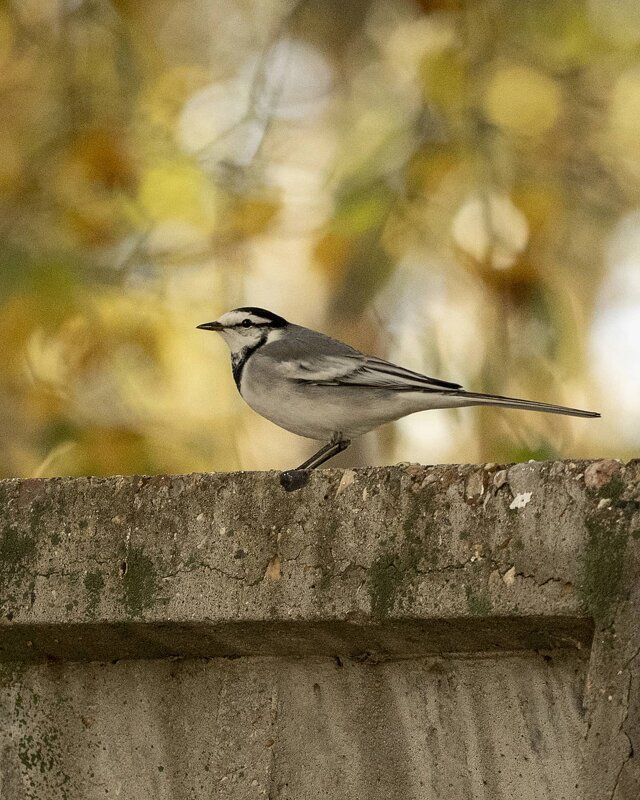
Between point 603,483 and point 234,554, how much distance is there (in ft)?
2.55

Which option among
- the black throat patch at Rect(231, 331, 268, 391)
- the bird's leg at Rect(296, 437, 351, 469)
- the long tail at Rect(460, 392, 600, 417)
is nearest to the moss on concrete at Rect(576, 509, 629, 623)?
the long tail at Rect(460, 392, 600, 417)

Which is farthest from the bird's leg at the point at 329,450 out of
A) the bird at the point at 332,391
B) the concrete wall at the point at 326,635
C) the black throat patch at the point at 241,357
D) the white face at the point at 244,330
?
the concrete wall at the point at 326,635

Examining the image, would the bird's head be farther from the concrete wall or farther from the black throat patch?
the concrete wall

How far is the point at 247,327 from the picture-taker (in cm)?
571

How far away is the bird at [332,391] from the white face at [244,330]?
0.37 m

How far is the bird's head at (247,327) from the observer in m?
5.61

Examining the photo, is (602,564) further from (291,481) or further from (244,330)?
(244,330)

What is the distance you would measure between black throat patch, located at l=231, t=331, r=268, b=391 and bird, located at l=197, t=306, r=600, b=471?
14 centimetres

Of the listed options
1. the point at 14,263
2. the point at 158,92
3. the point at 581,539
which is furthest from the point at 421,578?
the point at 158,92

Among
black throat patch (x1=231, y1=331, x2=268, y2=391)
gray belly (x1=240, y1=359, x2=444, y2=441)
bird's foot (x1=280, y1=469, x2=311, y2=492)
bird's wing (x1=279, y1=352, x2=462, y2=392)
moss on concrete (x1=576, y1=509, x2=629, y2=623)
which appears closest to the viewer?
moss on concrete (x1=576, y1=509, x2=629, y2=623)

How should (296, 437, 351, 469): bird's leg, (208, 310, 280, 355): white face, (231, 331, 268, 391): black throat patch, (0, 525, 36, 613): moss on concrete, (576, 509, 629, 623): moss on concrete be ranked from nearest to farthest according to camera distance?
(576, 509, 629, 623): moss on concrete < (0, 525, 36, 613): moss on concrete < (296, 437, 351, 469): bird's leg < (231, 331, 268, 391): black throat patch < (208, 310, 280, 355): white face

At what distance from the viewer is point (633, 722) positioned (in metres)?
2.31

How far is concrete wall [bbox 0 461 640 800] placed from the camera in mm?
2469

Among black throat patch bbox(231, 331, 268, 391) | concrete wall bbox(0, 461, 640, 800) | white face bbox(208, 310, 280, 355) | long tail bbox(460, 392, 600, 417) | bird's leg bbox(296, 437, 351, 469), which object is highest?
white face bbox(208, 310, 280, 355)
